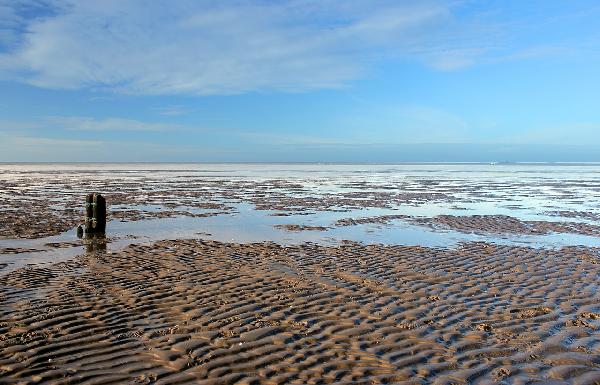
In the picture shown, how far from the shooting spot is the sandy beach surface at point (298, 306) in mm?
6109

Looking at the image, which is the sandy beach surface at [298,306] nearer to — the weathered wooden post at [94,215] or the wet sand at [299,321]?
the wet sand at [299,321]

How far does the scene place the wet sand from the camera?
238 inches

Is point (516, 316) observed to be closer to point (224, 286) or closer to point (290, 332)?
point (290, 332)

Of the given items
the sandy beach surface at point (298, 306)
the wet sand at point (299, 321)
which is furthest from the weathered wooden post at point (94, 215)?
the wet sand at point (299, 321)

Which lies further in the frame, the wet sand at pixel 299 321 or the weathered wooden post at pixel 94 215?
the weathered wooden post at pixel 94 215

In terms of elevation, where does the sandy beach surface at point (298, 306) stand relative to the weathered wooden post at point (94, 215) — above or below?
below

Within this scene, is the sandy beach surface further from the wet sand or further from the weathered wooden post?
the weathered wooden post

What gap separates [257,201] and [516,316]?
22.4 meters

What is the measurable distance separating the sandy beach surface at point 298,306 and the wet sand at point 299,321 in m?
0.03

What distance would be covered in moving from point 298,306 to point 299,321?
822 mm

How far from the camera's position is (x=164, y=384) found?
5609 millimetres

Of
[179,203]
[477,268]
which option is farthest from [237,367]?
[179,203]

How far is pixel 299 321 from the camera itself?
794cm

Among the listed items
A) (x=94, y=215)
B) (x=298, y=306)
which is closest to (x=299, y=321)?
(x=298, y=306)
